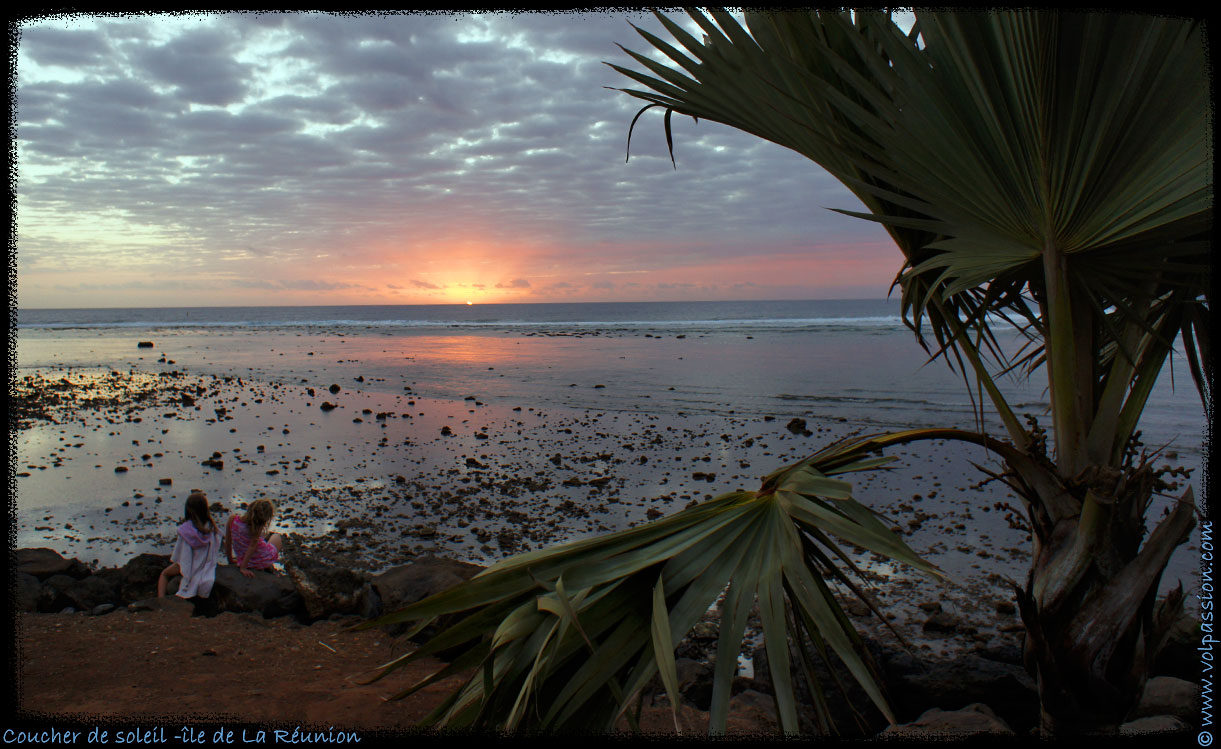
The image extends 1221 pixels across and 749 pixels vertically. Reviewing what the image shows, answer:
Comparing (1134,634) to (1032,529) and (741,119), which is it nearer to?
(1032,529)

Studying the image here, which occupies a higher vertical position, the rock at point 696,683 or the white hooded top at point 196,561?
the white hooded top at point 196,561

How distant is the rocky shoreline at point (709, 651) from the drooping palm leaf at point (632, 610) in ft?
6.10

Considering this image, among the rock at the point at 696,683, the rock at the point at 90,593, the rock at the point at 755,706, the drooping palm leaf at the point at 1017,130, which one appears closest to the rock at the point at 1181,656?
the rock at the point at 755,706

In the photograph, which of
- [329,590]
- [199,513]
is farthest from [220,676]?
[199,513]

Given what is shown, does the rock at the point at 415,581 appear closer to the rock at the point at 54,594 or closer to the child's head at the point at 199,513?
the child's head at the point at 199,513

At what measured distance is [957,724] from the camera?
11.8ft

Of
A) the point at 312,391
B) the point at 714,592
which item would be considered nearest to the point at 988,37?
the point at 714,592

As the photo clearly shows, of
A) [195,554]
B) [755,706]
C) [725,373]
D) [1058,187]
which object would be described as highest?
[1058,187]

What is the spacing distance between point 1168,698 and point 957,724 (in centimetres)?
137

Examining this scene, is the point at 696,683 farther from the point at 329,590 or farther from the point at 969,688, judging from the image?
the point at 329,590

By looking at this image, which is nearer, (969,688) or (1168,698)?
(1168,698)

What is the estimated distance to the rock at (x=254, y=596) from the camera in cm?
550

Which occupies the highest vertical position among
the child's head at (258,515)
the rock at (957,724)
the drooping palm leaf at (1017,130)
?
the drooping palm leaf at (1017,130)

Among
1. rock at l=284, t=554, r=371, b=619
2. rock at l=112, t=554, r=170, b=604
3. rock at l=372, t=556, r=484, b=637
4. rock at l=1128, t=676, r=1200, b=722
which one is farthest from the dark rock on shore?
rock at l=1128, t=676, r=1200, b=722
